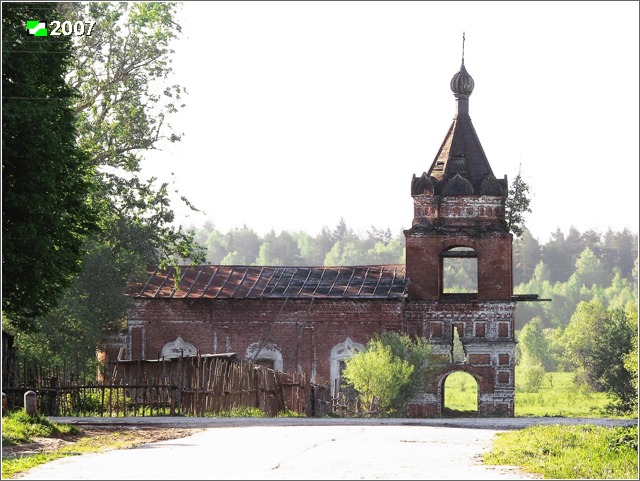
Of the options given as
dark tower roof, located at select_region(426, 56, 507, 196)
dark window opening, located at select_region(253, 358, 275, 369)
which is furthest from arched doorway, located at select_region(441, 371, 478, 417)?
dark tower roof, located at select_region(426, 56, 507, 196)

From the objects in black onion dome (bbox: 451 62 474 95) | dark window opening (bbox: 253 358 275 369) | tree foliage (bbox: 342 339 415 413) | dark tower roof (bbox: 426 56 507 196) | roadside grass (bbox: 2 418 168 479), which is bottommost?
roadside grass (bbox: 2 418 168 479)

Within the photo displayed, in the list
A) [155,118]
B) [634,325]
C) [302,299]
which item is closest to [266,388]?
[302,299]

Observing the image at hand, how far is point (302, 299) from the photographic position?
154 ft

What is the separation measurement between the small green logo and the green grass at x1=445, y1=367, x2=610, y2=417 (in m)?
31.1

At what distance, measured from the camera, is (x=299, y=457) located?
18.3 metres

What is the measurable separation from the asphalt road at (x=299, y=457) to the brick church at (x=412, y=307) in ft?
67.0

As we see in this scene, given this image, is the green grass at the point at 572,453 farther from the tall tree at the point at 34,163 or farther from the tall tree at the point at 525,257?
the tall tree at the point at 525,257

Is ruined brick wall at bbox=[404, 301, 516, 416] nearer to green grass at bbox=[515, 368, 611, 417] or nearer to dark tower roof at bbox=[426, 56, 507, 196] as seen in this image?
dark tower roof at bbox=[426, 56, 507, 196]

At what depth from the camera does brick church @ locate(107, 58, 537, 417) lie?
4603 centimetres

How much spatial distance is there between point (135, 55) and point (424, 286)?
1281 centimetres

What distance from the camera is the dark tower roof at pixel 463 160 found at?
46562 mm

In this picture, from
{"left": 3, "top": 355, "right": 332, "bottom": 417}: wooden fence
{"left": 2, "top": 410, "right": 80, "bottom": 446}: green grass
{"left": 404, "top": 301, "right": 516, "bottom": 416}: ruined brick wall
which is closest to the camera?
{"left": 2, "top": 410, "right": 80, "bottom": 446}: green grass

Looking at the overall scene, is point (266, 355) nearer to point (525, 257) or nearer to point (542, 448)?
point (542, 448)

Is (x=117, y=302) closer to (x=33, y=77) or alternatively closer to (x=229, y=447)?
(x=33, y=77)
